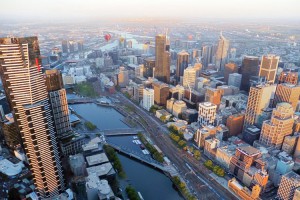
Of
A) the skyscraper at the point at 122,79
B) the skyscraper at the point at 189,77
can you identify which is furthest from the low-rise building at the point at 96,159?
the skyscraper at the point at 122,79

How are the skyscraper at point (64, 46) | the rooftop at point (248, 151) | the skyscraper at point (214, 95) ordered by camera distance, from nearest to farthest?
1. the rooftop at point (248, 151)
2. the skyscraper at point (214, 95)
3. the skyscraper at point (64, 46)

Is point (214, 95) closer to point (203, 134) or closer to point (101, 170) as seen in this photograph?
point (203, 134)

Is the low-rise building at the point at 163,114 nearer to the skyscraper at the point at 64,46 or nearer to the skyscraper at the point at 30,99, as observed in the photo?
the skyscraper at the point at 30,99

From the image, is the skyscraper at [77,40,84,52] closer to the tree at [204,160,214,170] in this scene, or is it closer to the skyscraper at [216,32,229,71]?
the skyscraper at [216,32,229,71]

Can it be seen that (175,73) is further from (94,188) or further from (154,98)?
(94,188)

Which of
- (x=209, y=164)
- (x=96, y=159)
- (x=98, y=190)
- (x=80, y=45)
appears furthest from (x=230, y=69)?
(x=80, y=45)

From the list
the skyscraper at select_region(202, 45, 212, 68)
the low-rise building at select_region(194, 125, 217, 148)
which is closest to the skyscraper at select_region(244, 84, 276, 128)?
the low-rise building at select_region(194, 125, 217, 148)
